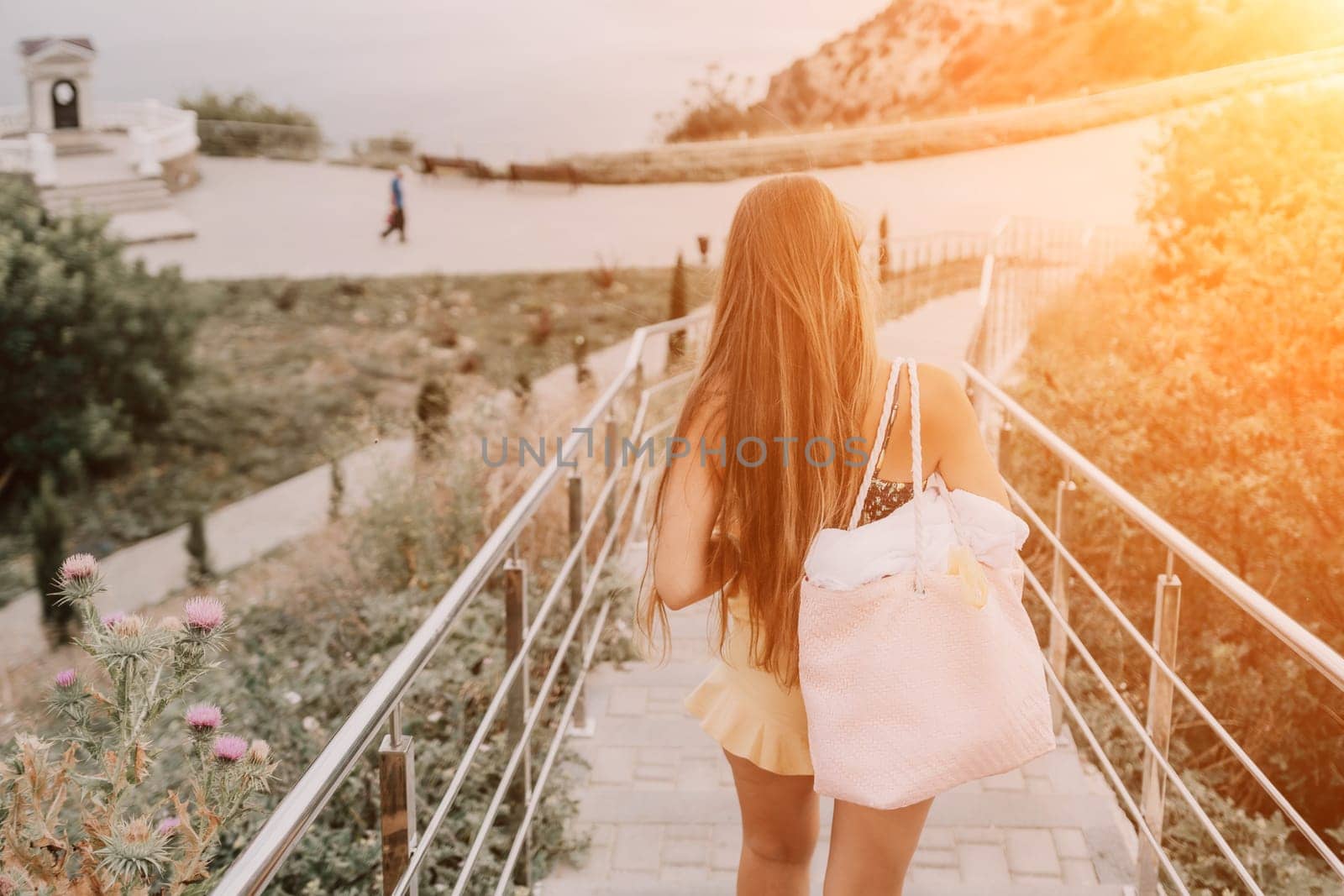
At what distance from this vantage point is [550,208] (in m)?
12.3

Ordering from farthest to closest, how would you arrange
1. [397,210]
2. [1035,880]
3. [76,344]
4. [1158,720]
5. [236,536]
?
[397,210], [76,344], [236,536], [1035,880], [1158,720]

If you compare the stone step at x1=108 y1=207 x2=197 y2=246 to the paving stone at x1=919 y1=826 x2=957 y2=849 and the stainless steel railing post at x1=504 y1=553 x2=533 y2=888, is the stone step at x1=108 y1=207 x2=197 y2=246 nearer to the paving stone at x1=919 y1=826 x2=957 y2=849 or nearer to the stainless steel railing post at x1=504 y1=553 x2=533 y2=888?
the stainless steel railing post at x1=504 y1=553 x2=533 y2=888

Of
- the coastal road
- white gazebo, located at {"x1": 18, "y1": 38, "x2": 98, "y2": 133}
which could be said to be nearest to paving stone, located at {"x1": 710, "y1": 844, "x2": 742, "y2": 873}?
the coastal road

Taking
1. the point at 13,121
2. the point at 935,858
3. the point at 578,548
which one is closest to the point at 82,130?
the point at 13,121

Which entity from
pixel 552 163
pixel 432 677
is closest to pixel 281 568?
pixel 432 677

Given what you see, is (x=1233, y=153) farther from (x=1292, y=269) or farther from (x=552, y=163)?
(x=552, y=163)

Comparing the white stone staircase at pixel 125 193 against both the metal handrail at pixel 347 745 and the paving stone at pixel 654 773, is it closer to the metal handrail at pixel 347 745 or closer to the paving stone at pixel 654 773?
the paving stone at pixel 654 773

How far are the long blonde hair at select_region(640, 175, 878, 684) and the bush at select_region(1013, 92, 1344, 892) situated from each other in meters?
3.21

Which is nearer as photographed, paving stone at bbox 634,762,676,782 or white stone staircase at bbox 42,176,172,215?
paving stone at bbox 634,762,676,782

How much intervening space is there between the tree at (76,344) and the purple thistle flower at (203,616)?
36.3ft

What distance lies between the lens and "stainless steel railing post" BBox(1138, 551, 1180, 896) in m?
1.85

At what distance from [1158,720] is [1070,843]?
16.8 inches

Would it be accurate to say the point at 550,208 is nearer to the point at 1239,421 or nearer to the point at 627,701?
the point at 1239,421

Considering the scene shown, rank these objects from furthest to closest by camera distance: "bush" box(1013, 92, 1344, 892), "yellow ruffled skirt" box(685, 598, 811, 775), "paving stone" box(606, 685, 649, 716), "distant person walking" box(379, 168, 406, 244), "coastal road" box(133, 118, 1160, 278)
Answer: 1. "distant person walking" box(379, 168, 406, 244)
2. "coastal road" box(133, 118, 1160, 278)
3. "bush" box(1013, 92, 1344, 892)
4. "paving stone" box(606, 685, 649, 716)
5. "yellow ruffled skirt" box(685, 598, 811, 775)
